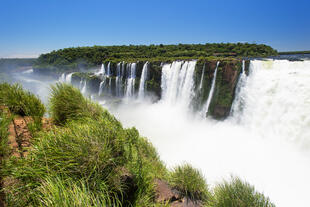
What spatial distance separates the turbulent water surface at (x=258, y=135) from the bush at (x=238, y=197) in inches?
111

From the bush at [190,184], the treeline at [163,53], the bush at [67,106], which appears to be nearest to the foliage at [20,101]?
the bush at [67,106]

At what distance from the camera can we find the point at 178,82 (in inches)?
732

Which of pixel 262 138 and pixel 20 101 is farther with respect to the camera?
pixel 262 138

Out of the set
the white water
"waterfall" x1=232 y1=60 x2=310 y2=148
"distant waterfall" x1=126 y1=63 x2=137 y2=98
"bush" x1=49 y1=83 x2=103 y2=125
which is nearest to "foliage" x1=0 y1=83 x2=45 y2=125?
"bush" x1=49 y1=83 x2=103 y2=125

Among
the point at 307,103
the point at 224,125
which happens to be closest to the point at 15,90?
the point at 307,103

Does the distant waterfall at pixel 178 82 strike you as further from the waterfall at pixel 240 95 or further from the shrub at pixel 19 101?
the shrub at pixel 19 101

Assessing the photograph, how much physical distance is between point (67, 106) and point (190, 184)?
3.77m

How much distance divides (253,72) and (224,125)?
225 inches

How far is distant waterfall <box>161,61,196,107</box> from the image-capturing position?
17.2 meters

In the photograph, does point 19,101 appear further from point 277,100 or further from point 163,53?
point 163,53

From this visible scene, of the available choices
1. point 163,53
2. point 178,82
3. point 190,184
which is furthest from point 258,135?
point 163,53

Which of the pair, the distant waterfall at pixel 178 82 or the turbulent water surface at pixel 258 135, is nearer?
the turbulent water surface at pixel 258 135

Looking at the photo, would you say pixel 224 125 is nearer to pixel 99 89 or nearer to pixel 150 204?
pixel 150 204

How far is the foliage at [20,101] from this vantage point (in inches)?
123
